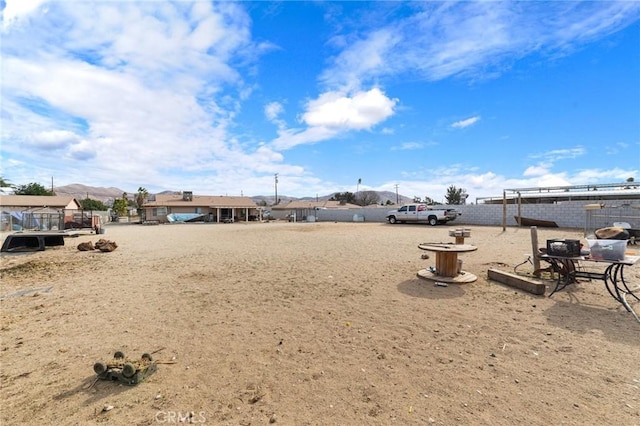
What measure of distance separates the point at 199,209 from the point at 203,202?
5.42 feet

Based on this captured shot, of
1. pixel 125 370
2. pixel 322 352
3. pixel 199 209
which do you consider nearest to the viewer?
pixel 125 370

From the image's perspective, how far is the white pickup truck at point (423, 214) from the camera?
24.3 meters

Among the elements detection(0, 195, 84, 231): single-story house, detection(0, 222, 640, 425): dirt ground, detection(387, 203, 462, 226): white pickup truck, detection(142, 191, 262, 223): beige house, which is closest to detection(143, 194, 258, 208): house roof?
detection(142, 191, 262, 223): beige house

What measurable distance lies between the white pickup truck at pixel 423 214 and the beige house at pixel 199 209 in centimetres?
2254

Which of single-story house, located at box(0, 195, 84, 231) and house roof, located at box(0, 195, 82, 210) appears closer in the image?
single-story house, located at box(0, 195, 84, 231)

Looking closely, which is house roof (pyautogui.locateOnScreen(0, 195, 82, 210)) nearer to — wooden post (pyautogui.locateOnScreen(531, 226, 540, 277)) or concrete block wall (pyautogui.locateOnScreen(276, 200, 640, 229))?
concrete block wall (pyautogui.locateOnScreen(276, 200, 640, 229))

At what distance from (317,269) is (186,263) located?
400cm

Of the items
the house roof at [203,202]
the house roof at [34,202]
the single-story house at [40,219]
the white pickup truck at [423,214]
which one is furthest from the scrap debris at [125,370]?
the house roof at [34,202]

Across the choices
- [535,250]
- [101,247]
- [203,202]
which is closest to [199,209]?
[203,202]

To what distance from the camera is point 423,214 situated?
83.5ft

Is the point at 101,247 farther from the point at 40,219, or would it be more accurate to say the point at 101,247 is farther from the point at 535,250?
the point at 40,219

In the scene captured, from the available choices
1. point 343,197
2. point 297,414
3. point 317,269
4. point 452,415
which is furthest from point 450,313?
point 343,197

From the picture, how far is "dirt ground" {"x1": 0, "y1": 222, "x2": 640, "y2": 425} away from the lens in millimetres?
2553

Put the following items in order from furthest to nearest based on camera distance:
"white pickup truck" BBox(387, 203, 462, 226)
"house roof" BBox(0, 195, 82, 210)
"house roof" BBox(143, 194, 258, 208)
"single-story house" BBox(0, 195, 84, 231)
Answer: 1. "house roof" BBox(143, 194, 258, 208)
2. "house roof" BBox(0, 195, 82, 210)
3. "white pickup truck" BBox(387, 203, 462, 226)
4. "single-story house" BBox(0, 195, 84, 231)
